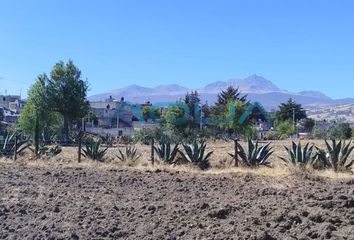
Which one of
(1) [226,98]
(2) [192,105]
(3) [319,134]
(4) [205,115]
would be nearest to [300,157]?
(3) [319,134]

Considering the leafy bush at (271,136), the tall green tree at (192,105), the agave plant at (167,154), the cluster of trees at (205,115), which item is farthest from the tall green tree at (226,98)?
the agave plant at (167,154)

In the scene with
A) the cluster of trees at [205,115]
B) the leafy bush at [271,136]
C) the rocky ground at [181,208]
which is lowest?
the rocky ground at [181,208]

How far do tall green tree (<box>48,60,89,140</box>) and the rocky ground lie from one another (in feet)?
145

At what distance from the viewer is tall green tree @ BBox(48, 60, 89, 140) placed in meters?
57.9

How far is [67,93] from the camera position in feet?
191

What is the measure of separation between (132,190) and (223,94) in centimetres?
8550

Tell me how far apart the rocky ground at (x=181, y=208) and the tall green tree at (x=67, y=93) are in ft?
145

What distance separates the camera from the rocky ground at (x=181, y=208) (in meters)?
8.03

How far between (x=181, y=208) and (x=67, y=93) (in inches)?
1979

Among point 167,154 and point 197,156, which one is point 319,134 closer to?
point 167,154

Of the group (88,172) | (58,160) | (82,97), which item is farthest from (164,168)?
(82,97)

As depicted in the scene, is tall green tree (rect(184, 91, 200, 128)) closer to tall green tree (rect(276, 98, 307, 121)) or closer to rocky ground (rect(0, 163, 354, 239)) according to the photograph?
tall green tree (rect(276, 98, 307, 121))

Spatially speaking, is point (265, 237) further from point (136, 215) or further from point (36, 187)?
point (36, 187)

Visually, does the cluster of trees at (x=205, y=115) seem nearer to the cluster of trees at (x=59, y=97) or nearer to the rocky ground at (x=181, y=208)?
the cluster of trees at (x=59, y=97)
